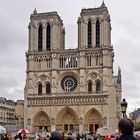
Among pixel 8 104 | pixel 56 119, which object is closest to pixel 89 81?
pixel 56 119

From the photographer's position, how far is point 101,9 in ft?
261

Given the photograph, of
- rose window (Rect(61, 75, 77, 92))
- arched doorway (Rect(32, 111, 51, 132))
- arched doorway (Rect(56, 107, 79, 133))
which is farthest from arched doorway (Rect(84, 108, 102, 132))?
arched doorway (Rect(32, 111, 51, 132))

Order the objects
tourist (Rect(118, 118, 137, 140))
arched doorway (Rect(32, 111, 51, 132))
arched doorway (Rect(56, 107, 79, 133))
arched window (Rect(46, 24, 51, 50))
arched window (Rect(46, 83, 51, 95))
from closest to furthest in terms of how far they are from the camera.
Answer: tourist (Rect(118, 118, 137, 140)) → arched doorway (Rect(56, 107, 79, 133)) → arched doorway (Rect(32, 111, 51, 132)) → arched window (Rect(46, 83, 51, 95)) → arched window (Rect(46, 24, 51, 50))

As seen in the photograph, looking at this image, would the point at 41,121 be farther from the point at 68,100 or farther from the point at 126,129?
the point at 126,129

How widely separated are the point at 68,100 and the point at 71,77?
→ 187 inches

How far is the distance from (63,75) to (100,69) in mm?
7412

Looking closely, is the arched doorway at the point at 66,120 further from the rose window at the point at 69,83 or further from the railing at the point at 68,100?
the rose window at the point at 69,83

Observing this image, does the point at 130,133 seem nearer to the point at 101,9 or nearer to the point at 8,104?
the point at 101,9

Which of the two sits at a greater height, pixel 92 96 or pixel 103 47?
pixel 103 47

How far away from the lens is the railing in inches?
2968

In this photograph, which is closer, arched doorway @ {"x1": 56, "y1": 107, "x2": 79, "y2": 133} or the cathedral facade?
the cathedral facade

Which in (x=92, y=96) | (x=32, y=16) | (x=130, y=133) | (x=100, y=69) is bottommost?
(x=130, y=133)

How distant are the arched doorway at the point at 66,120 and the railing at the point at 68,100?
159 centimetres

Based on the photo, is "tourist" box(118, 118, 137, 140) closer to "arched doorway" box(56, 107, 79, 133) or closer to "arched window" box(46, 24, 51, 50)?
→ "arched doorway" box(56, 107, 79, 133)
